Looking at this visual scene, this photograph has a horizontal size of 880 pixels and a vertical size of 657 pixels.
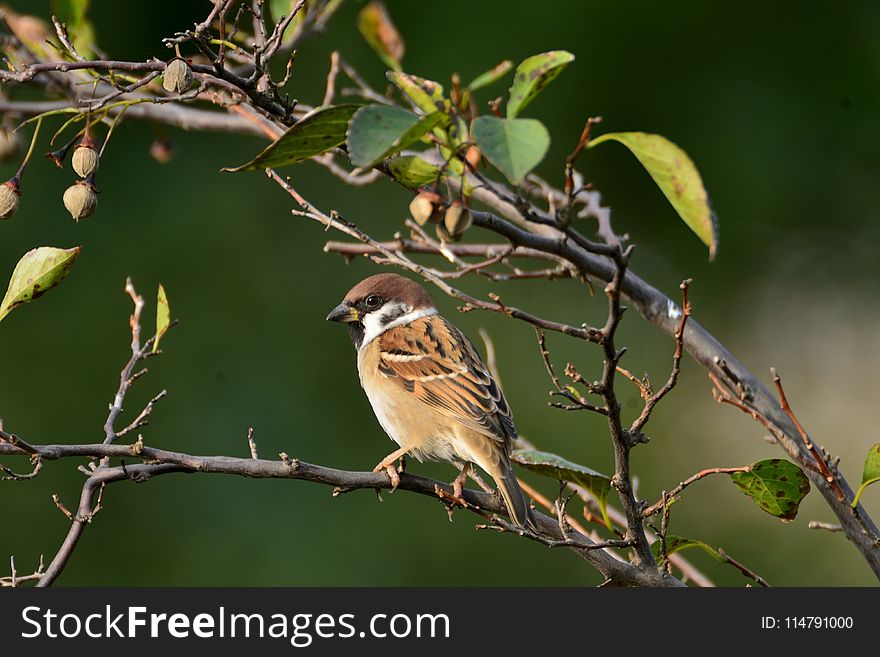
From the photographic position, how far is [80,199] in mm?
1669

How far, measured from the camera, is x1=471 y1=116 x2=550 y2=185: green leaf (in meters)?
1.17

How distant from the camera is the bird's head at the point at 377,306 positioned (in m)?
3.04

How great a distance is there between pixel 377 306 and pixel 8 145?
4.24 ft

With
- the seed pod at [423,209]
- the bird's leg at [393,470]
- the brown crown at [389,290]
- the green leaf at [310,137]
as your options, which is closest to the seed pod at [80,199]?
the green leaf at [310,137]

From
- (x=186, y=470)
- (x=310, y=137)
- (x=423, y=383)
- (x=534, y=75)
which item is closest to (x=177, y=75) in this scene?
(x=310, y=137)

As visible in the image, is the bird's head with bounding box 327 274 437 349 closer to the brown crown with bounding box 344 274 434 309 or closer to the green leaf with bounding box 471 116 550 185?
the brown crown with bounding box 344 274 434 309

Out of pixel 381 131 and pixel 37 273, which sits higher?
pixel 37 273

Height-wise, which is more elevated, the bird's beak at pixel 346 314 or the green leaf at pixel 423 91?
the bird's beak at pixel 346 314

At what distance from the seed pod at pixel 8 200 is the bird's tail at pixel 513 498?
1.01m

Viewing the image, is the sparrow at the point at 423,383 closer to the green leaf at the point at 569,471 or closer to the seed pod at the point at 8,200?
the green leaf at the point at 569,471

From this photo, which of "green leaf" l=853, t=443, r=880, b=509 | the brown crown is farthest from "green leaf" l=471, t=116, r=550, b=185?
the brown crown

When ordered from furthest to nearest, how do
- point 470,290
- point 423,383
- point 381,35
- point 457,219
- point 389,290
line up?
point 470,290, point 389,290, point 423,383, point 381,35, point 457,219

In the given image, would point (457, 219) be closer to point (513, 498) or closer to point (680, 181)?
point (680, 181)

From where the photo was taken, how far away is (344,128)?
127 centimetres
